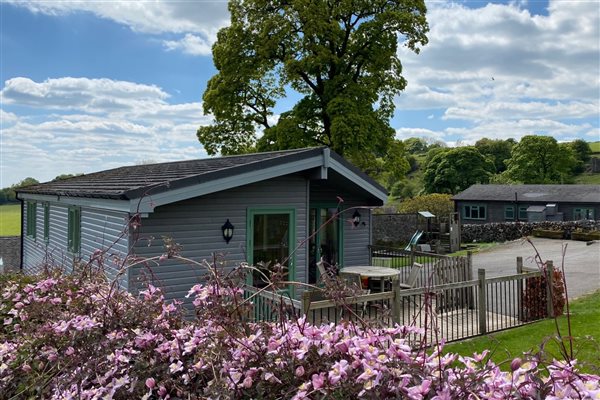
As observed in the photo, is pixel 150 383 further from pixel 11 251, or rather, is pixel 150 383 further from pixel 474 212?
pixel 474 212

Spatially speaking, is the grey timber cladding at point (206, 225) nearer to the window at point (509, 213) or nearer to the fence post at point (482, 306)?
the fence post at point (482, 306)

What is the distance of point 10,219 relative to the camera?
48.8 metres

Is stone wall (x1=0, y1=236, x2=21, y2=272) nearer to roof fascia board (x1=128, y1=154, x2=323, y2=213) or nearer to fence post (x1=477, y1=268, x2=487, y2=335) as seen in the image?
roof fascia board (x1=128, y1=154, x2=323, y2=213)

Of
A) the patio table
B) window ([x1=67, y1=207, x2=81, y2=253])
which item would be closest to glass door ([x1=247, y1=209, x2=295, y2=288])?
the patio table

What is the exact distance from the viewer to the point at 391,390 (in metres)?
1.87

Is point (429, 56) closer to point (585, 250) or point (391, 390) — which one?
point (585, 250)

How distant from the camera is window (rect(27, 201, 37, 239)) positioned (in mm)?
16078

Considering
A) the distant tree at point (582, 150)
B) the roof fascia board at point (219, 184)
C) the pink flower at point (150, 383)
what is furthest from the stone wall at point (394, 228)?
the distant tree at point (582, 150)

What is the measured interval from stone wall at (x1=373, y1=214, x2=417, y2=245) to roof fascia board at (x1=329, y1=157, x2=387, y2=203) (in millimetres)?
18554

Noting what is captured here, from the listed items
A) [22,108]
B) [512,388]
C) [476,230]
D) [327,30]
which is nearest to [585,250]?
[476,230]

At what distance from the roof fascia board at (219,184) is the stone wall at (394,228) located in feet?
67.3

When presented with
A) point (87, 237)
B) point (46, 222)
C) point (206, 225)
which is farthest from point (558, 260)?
point (46, 222)

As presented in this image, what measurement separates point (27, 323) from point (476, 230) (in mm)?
31815

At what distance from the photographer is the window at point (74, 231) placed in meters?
10.5
